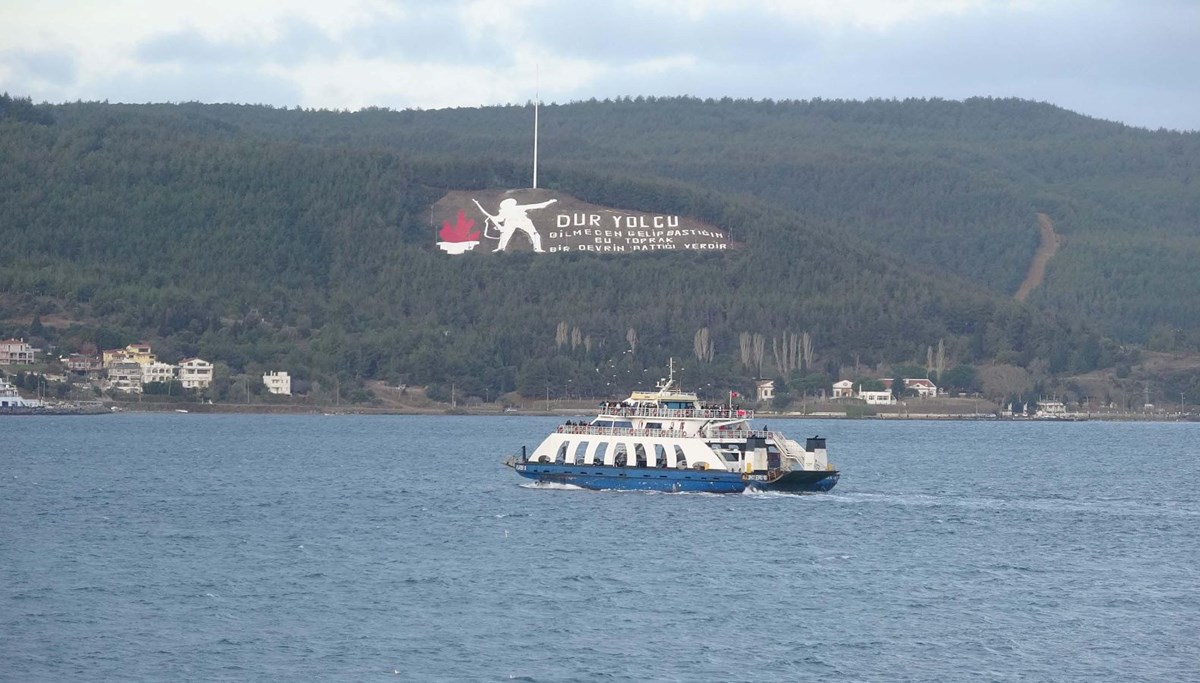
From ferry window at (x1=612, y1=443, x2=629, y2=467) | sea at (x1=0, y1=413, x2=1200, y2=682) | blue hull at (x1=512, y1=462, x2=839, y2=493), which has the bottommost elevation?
sea at (x1=0, y1=413, x2=1200, y2=682)

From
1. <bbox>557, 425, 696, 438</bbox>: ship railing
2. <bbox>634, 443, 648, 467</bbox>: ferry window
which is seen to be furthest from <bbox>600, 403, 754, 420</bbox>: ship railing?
<bbox>634, 443, 648, 467</bbox>: ferry window

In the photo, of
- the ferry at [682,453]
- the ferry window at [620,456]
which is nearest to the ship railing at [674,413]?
the ferry at [682,453]

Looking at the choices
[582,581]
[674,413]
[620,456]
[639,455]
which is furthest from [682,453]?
[582,581]

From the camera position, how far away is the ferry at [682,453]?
95.0 metres

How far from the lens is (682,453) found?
314 feet

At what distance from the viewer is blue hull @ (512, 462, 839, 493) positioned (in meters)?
94.7

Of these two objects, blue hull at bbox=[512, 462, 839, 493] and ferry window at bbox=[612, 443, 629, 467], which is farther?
ferry window at bbox=[612, 443, 629, 467]

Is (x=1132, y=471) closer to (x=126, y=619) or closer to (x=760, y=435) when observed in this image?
(x=760, y=435)

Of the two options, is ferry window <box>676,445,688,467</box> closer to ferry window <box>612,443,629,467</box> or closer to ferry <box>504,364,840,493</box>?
ferry <box>504,364,840,493</box>

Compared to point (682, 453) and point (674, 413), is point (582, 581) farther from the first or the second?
point (674, 413)

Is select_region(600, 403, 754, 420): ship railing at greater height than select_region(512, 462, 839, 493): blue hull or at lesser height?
greater

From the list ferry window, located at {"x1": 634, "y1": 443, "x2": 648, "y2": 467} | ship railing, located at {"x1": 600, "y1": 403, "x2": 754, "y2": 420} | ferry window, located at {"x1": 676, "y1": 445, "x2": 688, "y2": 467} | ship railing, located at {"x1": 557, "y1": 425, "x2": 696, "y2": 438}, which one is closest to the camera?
ferry window, located at {"x1": 676, "y1": 445, "x2": 688, "y2": 467}

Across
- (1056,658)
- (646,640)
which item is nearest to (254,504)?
(646,640)

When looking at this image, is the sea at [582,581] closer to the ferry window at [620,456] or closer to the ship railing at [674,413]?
the ferry window at [620,456]
